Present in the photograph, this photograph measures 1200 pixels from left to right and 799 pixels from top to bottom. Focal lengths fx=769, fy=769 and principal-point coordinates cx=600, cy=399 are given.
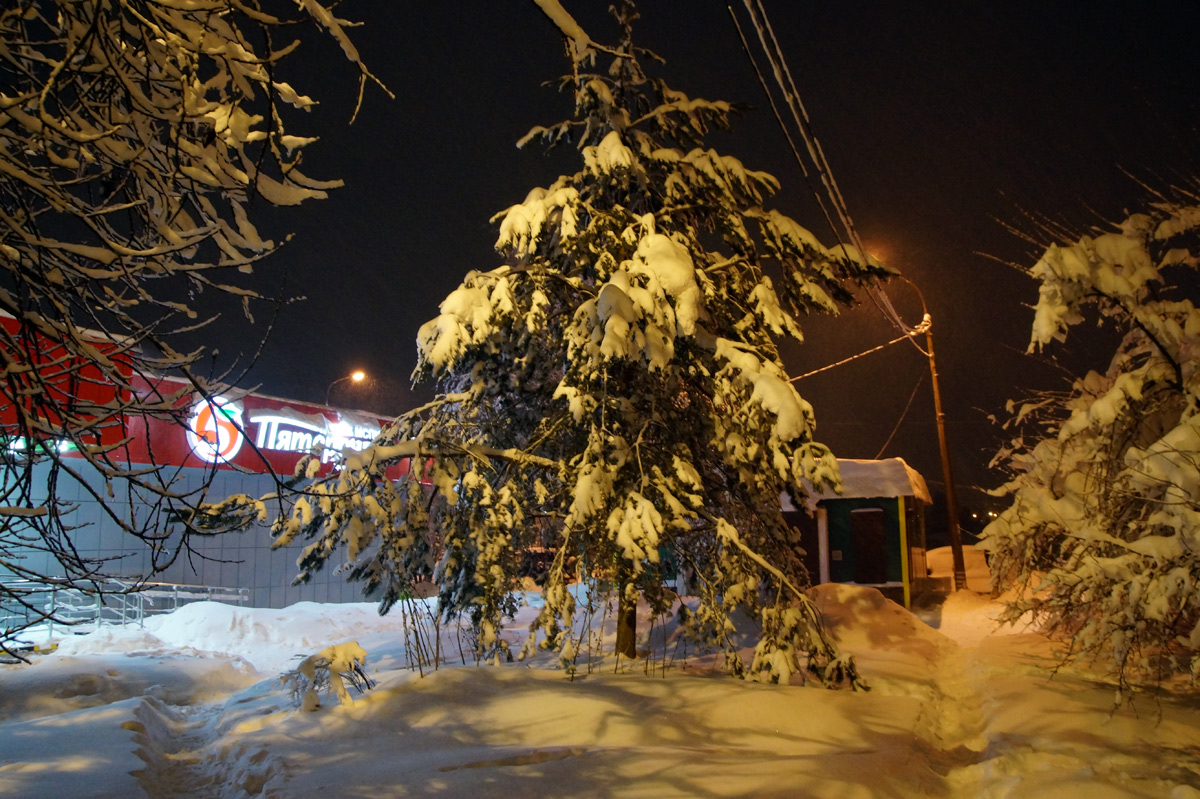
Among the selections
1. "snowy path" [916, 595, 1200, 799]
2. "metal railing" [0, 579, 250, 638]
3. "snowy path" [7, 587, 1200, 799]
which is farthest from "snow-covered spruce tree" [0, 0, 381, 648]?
"metal railing" [0, 579, 250, 638]

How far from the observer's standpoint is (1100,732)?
6.67m

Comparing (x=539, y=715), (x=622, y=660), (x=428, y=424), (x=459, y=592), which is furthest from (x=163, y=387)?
(x=539, y=715)

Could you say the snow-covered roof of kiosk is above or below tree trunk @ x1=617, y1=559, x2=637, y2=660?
above

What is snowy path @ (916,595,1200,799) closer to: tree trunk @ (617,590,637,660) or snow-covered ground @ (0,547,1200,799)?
snow-covered ground @ (0,547,1200,799)

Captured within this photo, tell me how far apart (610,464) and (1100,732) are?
5227mm

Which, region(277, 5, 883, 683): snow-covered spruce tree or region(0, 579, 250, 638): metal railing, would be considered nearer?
region(277, 5, 883, 683): snow-covered spruce tree

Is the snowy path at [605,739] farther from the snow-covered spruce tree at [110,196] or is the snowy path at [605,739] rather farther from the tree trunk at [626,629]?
the snow-covered spruce tree at [110,196]

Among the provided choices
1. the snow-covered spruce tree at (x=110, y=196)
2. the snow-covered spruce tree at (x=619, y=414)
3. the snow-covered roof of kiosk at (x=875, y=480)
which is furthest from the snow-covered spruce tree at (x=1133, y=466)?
the snow-covered roof of kiosk at (x=875, y=480)

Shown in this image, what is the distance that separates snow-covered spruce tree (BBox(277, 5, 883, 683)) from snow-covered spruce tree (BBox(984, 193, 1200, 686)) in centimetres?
259

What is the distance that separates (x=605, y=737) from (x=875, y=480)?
566 inches

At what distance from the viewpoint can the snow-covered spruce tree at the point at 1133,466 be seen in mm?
6238

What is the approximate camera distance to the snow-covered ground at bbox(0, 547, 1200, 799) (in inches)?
206

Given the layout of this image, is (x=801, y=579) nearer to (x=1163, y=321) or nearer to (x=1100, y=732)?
(x=1100, y=732)

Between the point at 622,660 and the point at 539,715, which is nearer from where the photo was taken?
the point at 539,715
